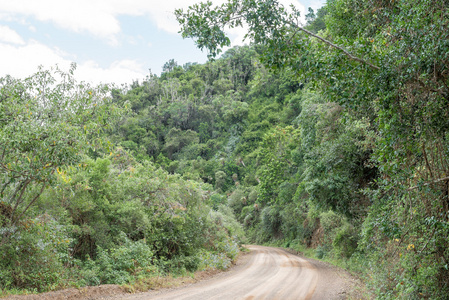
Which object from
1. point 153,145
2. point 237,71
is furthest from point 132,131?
point 237,71

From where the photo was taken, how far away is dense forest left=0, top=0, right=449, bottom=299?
5.02 m

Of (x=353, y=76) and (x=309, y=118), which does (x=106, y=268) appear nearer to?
(x=353, y=76)

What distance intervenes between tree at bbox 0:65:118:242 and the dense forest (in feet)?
0.11

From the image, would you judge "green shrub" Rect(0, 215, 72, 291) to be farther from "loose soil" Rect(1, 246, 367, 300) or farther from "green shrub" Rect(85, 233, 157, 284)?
"green shrub" Rect(85, 233, 157, 284)

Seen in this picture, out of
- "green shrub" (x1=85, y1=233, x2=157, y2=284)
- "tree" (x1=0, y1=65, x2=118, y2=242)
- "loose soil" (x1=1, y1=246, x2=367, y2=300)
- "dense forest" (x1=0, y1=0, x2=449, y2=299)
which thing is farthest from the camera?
"green shrub" (x1=85, y1=233, x2=157, y2=284)

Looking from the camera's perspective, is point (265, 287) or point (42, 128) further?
point (265, 287)

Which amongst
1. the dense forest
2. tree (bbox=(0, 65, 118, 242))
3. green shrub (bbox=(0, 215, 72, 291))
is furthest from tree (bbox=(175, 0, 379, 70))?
green shrub (bbox=(0, 215, 72, 291))

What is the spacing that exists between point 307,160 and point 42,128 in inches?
467

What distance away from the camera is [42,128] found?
21.7 feet

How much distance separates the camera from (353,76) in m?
5.08

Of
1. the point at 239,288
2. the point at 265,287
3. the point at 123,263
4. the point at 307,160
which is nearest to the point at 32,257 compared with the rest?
the point at 123,263

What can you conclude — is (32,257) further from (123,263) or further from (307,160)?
(307,160)

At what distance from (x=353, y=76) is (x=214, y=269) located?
12.3m

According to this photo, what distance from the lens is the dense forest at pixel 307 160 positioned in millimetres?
5020
